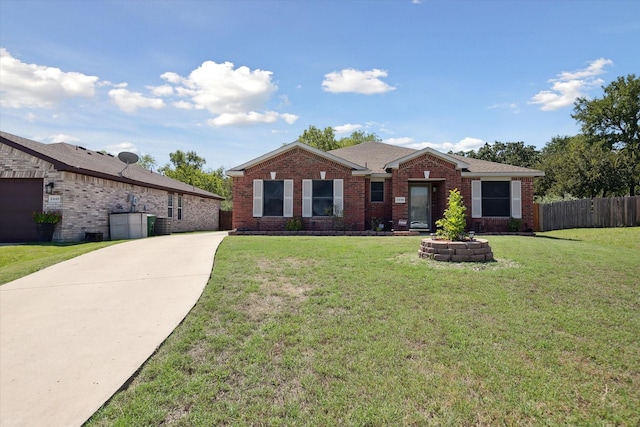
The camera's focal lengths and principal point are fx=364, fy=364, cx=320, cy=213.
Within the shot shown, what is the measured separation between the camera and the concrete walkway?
10.5ft

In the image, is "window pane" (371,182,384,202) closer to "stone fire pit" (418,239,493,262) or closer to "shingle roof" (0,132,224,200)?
"stone fire pit" (418,239,493,262)

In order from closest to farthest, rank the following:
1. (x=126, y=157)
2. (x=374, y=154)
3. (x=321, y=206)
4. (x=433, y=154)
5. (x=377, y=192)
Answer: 1. (x=433, y=154)
2. (x=321, y=206)
3. (x=377, y=192)
4. (x=126, y=157)
5. (x=374, y=154)

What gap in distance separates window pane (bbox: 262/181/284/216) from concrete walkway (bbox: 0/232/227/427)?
778 cm

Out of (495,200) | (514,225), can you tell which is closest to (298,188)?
(495,200)

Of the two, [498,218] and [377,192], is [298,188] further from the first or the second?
[498,218]

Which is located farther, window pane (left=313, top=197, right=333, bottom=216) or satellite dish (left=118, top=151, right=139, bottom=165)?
satellite dish (left=118, top=151, right=139, bottom=165)

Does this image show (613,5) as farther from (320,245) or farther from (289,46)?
(320,245)

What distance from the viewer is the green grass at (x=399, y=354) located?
2921 millimetres

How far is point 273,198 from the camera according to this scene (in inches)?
623

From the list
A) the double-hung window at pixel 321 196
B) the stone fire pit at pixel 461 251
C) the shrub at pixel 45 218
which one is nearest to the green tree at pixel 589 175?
the double-hung window at pixel 321 196

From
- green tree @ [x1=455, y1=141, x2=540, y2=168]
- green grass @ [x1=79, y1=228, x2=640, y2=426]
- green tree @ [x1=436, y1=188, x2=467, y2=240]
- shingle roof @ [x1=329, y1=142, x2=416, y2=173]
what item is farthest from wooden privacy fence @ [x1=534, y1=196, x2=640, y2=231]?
green tree @ [x1=455, y1=141, x2=540, y2=168]

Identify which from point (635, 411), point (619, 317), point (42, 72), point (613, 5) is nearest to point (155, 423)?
point (635, 411)

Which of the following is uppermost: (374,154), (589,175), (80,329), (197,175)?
(197,175)

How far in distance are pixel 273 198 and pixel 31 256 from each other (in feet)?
27.8
